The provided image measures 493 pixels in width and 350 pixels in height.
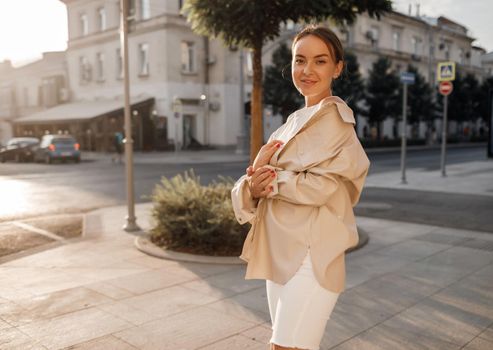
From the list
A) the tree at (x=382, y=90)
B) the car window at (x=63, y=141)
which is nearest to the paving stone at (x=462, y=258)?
the car window at (x=63, y=141)

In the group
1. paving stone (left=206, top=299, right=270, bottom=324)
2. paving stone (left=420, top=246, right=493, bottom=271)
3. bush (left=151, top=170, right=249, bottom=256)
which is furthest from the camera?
bush (left=151, top=170, right=249, bottom=256)

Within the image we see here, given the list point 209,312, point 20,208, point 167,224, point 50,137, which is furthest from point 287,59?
point 209,312

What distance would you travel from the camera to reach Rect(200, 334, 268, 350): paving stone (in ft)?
11.6

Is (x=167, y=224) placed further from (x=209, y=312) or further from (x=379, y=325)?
(x=379, y=325)

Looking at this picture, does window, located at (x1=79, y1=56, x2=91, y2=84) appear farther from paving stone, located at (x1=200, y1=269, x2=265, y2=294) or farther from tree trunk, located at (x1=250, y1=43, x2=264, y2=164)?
paving stone, located at (x1=200, y1=269, x2=265, y2=294)

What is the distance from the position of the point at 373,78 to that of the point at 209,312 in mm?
37204

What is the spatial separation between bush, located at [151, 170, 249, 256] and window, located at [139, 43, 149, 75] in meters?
28.6

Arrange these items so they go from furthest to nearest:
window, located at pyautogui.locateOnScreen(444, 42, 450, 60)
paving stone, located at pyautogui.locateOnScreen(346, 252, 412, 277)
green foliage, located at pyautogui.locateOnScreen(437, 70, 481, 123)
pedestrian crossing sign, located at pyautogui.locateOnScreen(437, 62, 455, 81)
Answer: window, located at pyautogui.locateOnScreen(444, 42, 450, 60)
green foliage, located at pyautogui.locateOnScreen(437, 70, 481, 123)
pedestrian crossing sign, located at pyautogui.locateOnScreen(437, 62, 455, 81)
paving stone, located at pyautogui.locateOnScreen(346, 252, 412, 277)

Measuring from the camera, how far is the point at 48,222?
891cm

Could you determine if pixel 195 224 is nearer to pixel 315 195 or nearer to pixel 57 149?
pixel 315 195

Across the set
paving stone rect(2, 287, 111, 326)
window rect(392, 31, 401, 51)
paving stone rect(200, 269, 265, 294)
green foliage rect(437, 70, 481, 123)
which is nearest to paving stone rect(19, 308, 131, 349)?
paving stone rect(2, 287, 111, 326)

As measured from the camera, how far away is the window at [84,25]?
38.8m

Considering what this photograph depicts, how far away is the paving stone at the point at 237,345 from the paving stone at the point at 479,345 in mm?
1487

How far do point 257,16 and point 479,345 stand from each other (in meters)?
4.91
